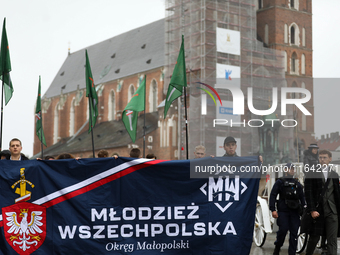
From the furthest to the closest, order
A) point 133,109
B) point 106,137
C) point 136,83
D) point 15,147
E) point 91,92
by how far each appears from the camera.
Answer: point 136,83 < point 106,137 < point 133,109 < point 91,92 < point 15,147

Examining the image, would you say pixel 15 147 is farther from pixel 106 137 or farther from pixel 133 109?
pixel 106 137

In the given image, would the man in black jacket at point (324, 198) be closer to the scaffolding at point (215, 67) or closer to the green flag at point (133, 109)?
the green flag at point (133, 109)

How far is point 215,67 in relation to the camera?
3697cm

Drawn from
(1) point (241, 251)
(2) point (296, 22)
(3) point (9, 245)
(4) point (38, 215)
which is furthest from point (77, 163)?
(2) point (296, 22)

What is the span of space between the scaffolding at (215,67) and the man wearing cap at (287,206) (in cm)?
2676

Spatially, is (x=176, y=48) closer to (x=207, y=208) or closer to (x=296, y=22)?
(x=296, y=22)

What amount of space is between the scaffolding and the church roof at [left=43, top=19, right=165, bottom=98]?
9.12 m

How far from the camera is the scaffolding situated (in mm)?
36312

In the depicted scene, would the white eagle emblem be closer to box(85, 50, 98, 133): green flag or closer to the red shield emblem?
the red shield emblem

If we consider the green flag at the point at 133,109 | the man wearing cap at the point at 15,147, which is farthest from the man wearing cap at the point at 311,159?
the green flag at the point at 133,109

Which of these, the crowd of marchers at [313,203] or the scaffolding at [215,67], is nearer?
the crowd of marchers at [313,203]

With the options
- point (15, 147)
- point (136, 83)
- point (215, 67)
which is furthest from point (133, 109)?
point (136, 83)

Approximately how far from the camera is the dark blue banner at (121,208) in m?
7.37

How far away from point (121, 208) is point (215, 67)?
98.6 ft
